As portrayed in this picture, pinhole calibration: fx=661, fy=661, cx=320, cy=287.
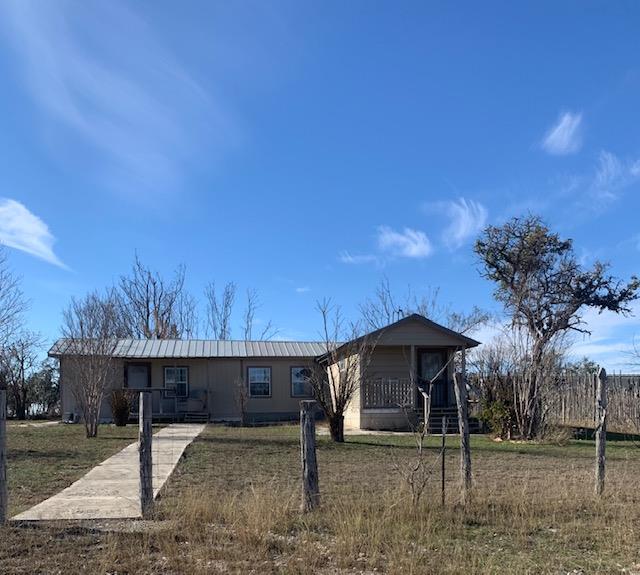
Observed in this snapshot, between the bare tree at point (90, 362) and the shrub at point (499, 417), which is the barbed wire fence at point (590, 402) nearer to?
the shrub at point (499, 417)

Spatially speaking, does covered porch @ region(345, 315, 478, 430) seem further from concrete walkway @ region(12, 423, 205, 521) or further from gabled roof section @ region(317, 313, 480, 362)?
concrete walkway @ region(12, 423, 205, 521)

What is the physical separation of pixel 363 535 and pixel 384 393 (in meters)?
16.2

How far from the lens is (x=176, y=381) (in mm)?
26969

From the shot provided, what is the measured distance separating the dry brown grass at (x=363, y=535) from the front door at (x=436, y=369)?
1398cm

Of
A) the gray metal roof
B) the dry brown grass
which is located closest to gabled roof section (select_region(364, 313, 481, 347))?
the gray metal roof

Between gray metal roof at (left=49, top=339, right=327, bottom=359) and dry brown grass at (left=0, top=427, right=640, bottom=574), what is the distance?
688 inches

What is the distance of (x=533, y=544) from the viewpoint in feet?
18.9

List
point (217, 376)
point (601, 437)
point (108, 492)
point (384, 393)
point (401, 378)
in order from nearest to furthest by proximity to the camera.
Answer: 1. point (601, 437)
2. point (108, 492)
3. point (384, 393)
4. point (401, 378)
5. point (217, 376)

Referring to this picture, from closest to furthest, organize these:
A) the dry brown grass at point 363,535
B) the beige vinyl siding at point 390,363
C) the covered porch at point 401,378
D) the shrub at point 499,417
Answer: the dry brown grass at point 363,535, the shrub at point 499,417, the covered porch at point 401,378, the beige vinyl siding at point 390,363

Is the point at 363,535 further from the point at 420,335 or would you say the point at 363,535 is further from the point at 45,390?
the point at 45,390

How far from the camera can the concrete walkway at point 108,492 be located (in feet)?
23.3

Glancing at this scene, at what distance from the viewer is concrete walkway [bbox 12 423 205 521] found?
711cm

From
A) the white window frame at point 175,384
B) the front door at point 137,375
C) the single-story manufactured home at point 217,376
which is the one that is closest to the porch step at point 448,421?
the single-story manufactured home at point 217,376

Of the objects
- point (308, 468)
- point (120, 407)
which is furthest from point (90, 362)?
point (308, 468)
